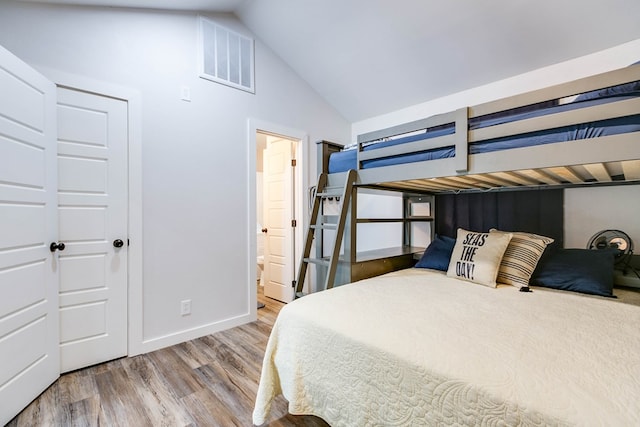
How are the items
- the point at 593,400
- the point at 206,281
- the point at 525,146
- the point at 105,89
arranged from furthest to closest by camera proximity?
1. the point at 206,281
2. the point at 105,89
3. the point at 525,146
4. the point at 593,400

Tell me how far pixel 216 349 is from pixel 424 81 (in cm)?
314

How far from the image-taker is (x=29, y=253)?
168cm

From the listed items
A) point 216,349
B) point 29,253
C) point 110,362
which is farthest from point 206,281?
point 29,253

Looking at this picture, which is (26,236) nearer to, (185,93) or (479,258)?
(185,93)

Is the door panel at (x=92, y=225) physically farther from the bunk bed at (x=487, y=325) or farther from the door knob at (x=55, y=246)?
the bunk bed at (x=487, y=325)

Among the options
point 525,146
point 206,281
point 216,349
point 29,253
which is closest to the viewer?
point 525,146

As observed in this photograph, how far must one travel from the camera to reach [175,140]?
8.06 feet

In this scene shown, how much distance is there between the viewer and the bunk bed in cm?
87

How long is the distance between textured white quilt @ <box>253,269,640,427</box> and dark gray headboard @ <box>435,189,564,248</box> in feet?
2.90

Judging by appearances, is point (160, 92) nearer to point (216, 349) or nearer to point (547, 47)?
point (216, 349)

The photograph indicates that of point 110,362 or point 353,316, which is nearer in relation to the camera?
point 353,316

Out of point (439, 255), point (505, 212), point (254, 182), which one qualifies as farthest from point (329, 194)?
point (505, 212)

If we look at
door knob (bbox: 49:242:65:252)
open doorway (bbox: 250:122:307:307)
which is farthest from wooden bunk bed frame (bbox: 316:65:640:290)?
door knob (bbox: 49:242:65:252)

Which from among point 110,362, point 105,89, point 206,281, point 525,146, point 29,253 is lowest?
point 110,362
